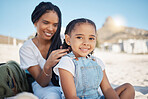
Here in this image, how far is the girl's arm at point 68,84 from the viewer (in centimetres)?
135

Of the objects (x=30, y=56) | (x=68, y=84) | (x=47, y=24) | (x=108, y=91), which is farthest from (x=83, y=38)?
(x=30, y=56)

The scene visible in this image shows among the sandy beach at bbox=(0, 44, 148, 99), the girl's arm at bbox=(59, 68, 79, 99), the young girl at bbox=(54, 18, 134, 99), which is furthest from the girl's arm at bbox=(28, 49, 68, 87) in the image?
the sandy beach at bbox=(0, 44, 148, 99)

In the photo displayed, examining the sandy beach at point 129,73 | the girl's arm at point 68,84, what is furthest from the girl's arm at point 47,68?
the sandy beach at point 129,73

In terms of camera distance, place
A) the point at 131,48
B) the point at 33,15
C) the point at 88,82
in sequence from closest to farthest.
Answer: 1. the point at 88,82
2. the point at 33,15
3. the point at 131,48

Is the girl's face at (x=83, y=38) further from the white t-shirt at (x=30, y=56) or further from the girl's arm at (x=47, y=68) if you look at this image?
the white t-shirt at (x=30, y=56)

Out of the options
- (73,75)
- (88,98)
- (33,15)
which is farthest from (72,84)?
(33,15)

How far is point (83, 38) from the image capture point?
1.52 m

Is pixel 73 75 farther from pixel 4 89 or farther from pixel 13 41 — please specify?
pixel 13 41

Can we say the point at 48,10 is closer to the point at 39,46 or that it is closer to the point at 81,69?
the point at 39,46

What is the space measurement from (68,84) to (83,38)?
1.76 feet

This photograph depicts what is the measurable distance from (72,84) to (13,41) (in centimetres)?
2184

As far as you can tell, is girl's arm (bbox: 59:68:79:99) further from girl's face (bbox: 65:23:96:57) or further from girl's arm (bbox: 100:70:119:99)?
girl's arm (bbox: 100:70:119:99)

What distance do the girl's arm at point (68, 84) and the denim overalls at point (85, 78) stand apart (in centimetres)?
10

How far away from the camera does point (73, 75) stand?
4.82ft
